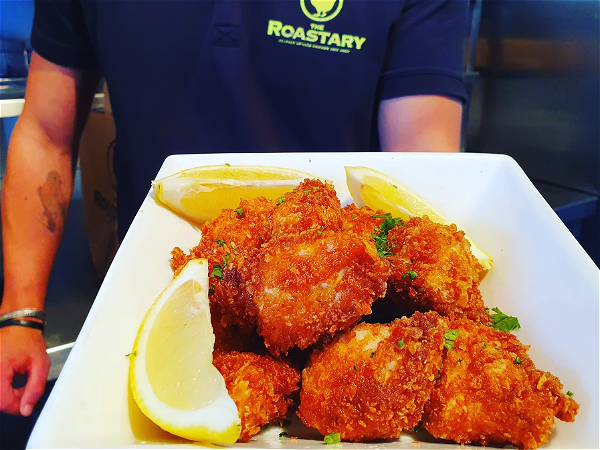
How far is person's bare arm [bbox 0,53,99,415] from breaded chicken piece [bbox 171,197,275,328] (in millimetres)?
1074

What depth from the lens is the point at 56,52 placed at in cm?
178

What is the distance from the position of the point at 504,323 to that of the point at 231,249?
21.9 inches

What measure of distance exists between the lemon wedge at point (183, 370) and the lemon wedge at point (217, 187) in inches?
12.5

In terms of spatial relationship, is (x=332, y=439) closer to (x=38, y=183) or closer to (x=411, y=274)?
(x=411, y=274)

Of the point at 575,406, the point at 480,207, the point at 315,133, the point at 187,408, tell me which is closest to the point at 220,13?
the point at 315,133

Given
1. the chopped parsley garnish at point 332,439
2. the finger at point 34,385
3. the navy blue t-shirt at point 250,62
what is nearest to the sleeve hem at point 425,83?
the navy blue t-shirt at point 250,62

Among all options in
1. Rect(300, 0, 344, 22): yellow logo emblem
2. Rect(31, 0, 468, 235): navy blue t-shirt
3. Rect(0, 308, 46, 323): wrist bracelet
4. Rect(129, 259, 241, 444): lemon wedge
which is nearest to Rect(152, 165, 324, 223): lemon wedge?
Rect(129, 259, 241, 444): lemon wedge

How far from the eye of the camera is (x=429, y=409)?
714 mm

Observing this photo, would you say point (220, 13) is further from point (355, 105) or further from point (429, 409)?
point (429, 409)

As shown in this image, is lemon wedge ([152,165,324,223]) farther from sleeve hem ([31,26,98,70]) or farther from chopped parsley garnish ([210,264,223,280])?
sleeve hem ([31,26,98,70])

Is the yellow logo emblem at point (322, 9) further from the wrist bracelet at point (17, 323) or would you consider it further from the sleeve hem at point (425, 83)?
the wrist bracelet at point (17, 323)

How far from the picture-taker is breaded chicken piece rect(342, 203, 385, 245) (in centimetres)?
98

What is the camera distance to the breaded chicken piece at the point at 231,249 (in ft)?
2.61

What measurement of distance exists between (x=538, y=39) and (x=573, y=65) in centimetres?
40
